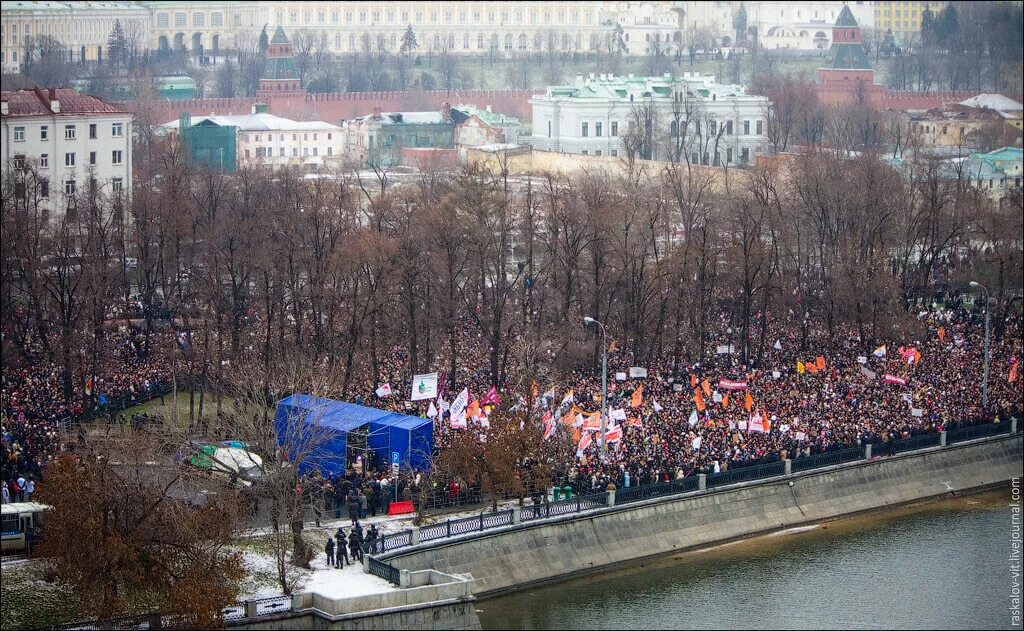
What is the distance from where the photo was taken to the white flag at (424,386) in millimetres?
47594

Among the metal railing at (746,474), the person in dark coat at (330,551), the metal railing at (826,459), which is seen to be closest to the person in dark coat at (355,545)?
the person in dark coat at (330,551)

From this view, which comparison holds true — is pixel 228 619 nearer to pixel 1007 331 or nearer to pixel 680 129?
pixel 1007 331

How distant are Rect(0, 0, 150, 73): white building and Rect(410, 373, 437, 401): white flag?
109 meters

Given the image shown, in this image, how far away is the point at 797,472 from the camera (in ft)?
157

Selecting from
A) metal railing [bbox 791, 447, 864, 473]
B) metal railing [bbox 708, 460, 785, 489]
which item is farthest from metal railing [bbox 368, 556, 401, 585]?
metal railing [bbox 791, 447, 864, 473]

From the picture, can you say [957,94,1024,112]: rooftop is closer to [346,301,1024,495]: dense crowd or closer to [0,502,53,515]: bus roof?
[346,301,1024,495]: dense crowd

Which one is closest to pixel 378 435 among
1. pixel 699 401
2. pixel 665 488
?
pixel 665 488

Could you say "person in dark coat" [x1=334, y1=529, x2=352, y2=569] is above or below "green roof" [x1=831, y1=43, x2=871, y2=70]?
below

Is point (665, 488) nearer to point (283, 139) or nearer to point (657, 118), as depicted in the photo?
point (657, 118)

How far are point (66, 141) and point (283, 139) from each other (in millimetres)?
48192

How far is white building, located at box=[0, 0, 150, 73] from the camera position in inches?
6260

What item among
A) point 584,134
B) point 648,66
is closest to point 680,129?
point 584,134

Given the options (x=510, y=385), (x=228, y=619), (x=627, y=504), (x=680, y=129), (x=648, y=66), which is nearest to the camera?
(x=228, y=619)

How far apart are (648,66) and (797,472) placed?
424 feet
